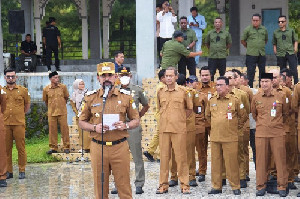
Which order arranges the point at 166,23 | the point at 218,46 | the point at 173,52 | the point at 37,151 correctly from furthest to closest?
the point at 166,23, the point at 218,46, the point at 37,151, the point at 173,52

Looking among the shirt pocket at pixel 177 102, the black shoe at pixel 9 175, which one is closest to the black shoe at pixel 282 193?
the shirt pocket at pixel 177 102

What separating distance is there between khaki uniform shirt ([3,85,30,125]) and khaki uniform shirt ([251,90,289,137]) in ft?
14.9

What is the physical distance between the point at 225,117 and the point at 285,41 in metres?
6.60

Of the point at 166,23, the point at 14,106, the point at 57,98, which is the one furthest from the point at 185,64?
the point at 14,106

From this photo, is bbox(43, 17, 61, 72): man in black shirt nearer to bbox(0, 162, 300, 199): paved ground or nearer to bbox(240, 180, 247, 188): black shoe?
bbox(0, 162, 300, 199): paved ground

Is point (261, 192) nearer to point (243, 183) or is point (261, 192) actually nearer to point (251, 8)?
point (243, 183)

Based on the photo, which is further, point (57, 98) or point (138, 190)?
point (57, 98)

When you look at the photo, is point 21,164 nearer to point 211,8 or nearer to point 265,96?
point 265,96

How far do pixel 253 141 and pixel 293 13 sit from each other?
94.2 ft

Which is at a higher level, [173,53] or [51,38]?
[51,38]

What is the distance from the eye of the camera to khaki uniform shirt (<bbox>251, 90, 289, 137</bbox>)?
11836 millimetres

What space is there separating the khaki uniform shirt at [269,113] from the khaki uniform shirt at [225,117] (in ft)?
1.09

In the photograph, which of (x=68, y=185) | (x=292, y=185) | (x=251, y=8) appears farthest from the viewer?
(x=251, y=8)

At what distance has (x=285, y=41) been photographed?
18.0 m
